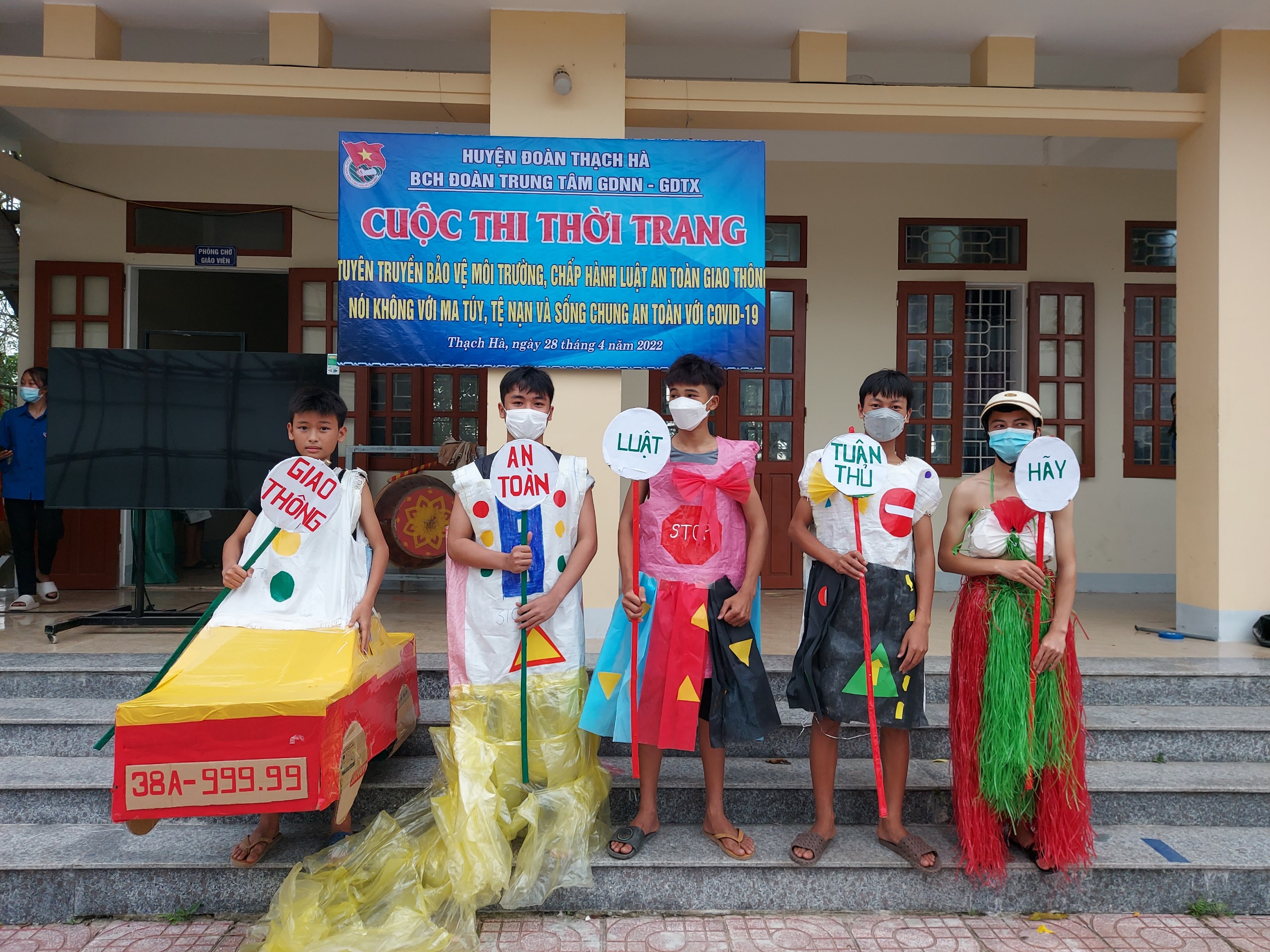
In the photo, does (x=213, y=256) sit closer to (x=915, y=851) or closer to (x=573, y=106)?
(x=573, y=106)

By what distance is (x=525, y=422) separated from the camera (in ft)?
9.27

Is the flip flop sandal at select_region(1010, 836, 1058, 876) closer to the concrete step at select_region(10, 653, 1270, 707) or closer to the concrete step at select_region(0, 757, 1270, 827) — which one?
the concrete step at select_region(0, 757, 1270, 827)

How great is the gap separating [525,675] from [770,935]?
1.06 metres

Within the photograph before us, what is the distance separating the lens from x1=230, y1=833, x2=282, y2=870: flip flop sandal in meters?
2.73

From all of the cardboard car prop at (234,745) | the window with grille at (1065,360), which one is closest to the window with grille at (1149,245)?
the window with grille at (1065,360)

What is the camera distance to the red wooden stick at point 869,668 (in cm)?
272

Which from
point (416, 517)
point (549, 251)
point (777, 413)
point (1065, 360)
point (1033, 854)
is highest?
point (549, 251)

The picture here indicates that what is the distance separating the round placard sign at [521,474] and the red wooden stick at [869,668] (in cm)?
100

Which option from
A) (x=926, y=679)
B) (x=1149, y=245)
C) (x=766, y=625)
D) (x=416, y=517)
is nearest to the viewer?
(x=926, y=679)

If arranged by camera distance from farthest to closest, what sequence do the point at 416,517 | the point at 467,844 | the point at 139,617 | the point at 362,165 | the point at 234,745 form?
1. the point at 416,517
2. the point at 139,617
3. the point at 362,165
4. the point at 467,844
5. the point at 234,745

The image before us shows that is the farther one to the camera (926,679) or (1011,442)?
(926,679)

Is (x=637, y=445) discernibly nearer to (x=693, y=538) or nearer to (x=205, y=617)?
(x=693, y=538)

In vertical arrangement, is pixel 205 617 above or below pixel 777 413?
below

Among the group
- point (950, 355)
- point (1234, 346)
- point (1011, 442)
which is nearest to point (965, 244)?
point (950, 355)
